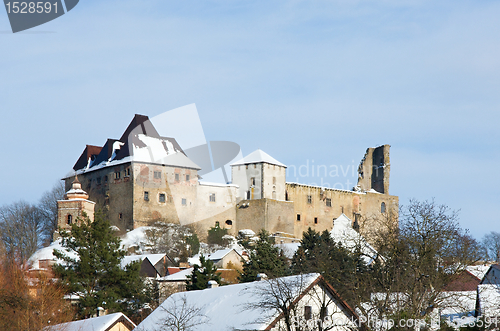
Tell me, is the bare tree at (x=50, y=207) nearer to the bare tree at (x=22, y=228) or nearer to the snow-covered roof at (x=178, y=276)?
the bare tree at (x=22, y=228)

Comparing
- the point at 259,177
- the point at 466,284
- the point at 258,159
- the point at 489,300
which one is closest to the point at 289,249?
the point at 259,177

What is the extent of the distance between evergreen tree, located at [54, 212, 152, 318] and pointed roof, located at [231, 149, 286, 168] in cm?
2855

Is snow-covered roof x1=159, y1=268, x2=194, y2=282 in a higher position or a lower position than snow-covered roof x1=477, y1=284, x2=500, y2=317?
higher

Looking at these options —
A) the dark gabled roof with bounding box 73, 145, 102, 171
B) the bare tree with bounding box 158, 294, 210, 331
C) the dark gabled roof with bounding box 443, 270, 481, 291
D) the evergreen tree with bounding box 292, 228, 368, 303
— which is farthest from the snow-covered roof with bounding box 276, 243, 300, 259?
the bare tree with bounding box 158, 294, 210, 331

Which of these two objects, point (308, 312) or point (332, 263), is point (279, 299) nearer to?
point (308, 312)

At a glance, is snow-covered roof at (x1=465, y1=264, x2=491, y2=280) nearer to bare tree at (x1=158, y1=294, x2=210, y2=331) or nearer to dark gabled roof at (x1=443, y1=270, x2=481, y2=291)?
dark gabled roof at (x1=443, y1=270, x2=481, y2=291)

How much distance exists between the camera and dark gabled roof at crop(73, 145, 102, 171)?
61750 millimetres

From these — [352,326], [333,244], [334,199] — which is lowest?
[352,326]

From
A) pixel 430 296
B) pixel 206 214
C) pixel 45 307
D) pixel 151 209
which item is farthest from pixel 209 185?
pixel 430 296

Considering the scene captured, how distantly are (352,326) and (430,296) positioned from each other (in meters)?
3.73

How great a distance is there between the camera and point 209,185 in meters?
60.2

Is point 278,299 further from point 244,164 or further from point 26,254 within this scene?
point 244,164

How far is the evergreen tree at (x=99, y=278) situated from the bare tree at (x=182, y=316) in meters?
6.77

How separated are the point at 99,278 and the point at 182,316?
A: 10.1 meters
